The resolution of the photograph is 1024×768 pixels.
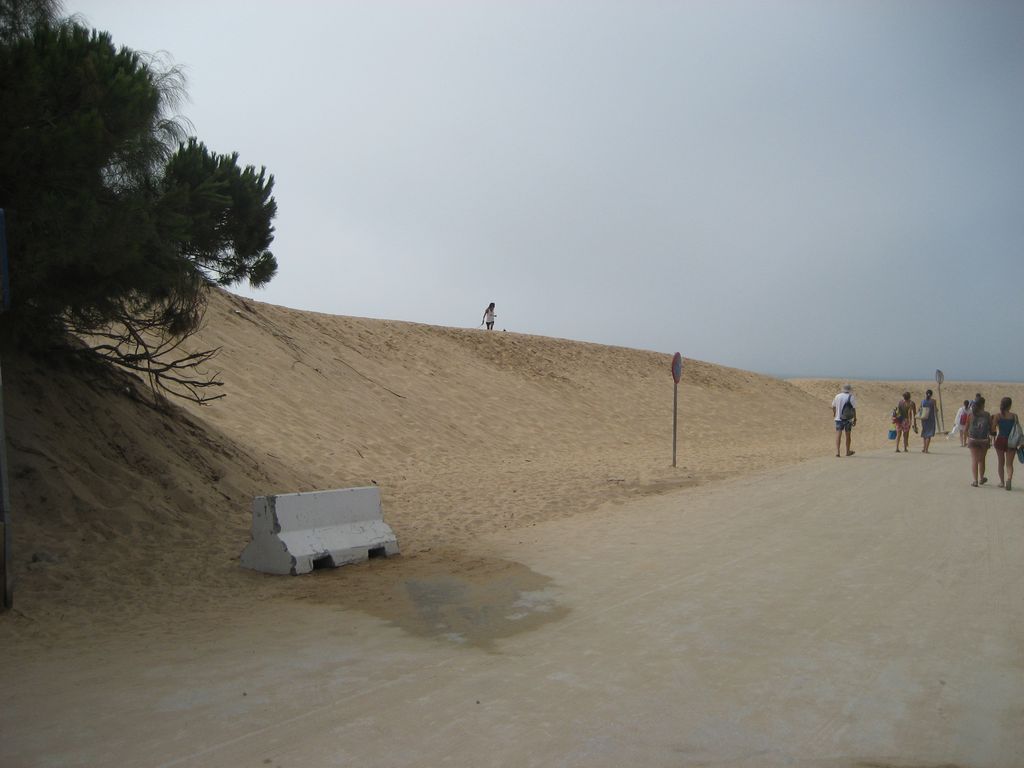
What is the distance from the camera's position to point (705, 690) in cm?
477

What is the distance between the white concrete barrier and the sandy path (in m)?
0.37

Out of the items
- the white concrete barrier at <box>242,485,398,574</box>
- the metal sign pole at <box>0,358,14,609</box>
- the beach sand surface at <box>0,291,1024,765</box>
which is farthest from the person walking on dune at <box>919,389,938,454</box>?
the metal sign pole at <box>0,358,14,609</box>

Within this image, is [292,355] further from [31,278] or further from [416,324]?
[31,278]

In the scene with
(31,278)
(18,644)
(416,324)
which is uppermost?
(416,324)

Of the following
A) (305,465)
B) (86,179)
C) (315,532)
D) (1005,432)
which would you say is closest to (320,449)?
(305,465)

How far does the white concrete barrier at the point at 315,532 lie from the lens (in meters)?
7.91

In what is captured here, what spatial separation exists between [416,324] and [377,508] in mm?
25475

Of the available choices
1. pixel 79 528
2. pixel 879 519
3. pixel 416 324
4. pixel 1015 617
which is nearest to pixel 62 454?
pixel 79 528

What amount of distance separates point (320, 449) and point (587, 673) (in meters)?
11.8

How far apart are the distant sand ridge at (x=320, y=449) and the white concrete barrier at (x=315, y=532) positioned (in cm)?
28

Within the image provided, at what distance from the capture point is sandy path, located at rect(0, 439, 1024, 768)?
4020mm

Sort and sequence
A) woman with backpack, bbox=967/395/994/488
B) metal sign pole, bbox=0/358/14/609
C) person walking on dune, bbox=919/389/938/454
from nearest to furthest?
1. metal sign pole, bbox=0/358/14/609
2. woman with backpack, bbox=967/395/994/488
3. person walking on dune, bbox=919/389/938/454

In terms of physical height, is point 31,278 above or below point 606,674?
above

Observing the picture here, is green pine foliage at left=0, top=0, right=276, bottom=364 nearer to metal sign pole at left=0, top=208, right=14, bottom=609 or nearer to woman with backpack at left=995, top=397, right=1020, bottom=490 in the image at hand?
metal sign pole at left=0, top=208, right=14, bottom=609
